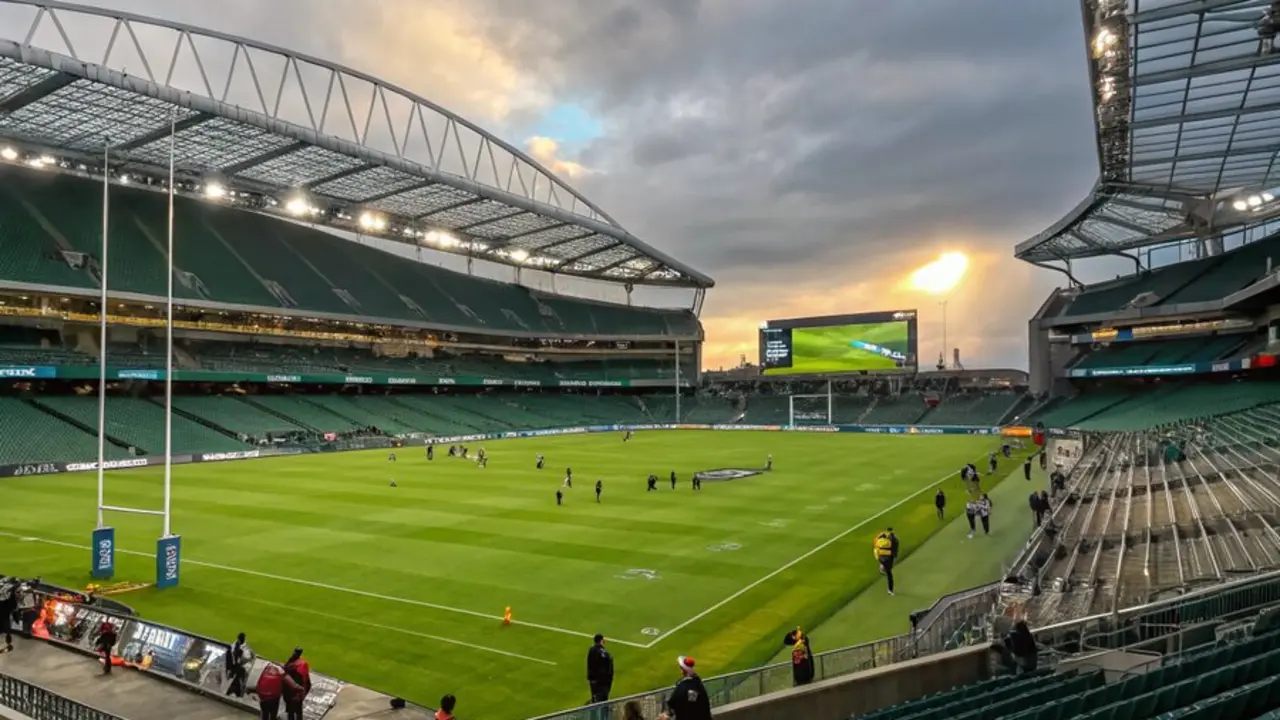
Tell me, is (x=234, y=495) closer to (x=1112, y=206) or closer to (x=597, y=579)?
(x=597, y=579)

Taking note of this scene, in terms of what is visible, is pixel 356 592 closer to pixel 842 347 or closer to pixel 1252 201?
pixel 1252 201

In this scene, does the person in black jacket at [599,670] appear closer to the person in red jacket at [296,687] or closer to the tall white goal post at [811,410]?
the person in red jacket at [296,687]

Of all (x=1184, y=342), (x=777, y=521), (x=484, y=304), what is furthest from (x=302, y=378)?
(x=1184, y=342)

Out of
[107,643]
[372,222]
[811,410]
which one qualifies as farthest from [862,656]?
[811,410]

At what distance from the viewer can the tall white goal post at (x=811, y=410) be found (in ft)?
326

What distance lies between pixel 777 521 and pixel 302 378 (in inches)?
2318

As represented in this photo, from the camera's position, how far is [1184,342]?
75562 millimetres

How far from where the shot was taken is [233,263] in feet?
249

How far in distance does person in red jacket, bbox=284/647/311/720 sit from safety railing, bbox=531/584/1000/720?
3895 millimetres

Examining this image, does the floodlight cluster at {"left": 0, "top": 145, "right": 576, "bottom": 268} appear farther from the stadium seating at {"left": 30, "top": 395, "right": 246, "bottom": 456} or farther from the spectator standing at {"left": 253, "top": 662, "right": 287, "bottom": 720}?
the spectator standing at {"left": 253, "top": 662, "right": 287, "bottom": 720}

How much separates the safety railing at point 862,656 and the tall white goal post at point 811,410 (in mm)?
80531

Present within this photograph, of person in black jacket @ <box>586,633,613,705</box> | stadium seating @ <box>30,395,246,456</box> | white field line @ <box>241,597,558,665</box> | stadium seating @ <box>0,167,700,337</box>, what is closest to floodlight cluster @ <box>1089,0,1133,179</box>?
person in black jacket @ <box>586,633,613,705</box>

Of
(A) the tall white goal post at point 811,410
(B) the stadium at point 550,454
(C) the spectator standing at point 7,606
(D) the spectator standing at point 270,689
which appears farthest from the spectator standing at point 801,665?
(A) the tall white goal post at point 811,410

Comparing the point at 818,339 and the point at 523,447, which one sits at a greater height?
the point at 818,339
